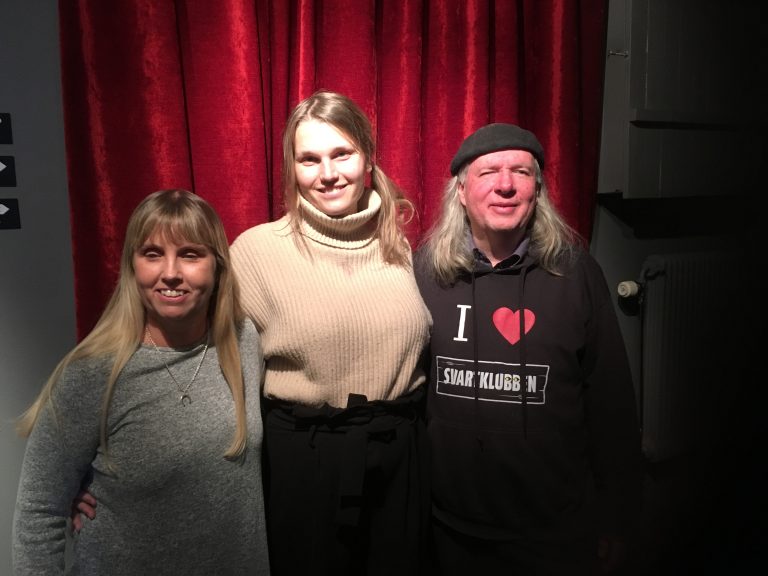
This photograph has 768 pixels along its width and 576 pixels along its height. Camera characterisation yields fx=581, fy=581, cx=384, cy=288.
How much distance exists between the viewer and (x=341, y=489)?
52.2 inches

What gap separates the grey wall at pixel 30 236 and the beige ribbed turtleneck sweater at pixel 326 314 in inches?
21.5

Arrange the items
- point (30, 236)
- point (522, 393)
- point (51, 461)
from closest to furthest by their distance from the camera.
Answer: point (51, 461)
point (522, 393)
point (30, 236)

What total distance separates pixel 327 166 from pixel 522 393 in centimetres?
73

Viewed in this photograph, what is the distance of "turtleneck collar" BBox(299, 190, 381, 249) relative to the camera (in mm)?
1434

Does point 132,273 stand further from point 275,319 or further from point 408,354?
point 408,354

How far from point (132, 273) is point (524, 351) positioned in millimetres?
915

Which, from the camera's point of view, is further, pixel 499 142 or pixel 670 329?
pixel 670 329

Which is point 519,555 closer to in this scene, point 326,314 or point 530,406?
point 530,406

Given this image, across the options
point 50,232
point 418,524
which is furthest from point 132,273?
point 418,524

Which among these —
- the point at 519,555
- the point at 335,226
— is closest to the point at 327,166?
the point at 335,226

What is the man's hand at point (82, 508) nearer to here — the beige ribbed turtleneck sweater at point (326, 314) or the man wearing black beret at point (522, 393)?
the beige ribbed turtleneck sweater at point (326, 314)

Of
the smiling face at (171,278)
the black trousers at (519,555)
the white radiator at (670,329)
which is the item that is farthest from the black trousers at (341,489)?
the white radiator at (670,329)

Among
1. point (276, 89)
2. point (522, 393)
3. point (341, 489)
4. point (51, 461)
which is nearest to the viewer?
point (51, 461)

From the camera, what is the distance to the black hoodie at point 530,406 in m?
1.43
